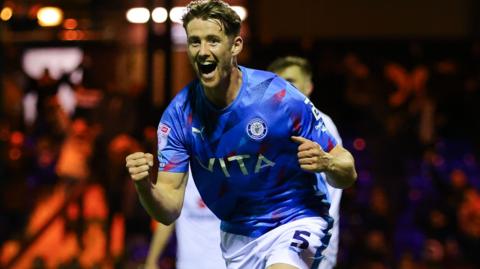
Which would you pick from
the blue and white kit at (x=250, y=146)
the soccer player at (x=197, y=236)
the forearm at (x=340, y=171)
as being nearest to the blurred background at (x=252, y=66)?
the soccer player at (x=197, y=236)

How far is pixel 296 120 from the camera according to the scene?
4.82m

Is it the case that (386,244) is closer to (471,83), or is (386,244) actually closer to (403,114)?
(403,114)

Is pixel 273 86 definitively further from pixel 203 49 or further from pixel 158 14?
pixel 158 14

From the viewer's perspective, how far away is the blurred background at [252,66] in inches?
447

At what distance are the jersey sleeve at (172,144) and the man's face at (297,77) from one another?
1748mm

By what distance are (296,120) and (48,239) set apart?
23.9 feet

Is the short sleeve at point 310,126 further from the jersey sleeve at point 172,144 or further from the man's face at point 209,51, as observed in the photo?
the jersey sleeve at point 172,144

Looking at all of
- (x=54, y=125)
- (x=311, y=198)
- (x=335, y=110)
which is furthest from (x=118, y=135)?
(x=311, y=198)

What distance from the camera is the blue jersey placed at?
15.8ft

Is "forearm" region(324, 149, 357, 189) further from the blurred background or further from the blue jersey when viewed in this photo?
the blurred background

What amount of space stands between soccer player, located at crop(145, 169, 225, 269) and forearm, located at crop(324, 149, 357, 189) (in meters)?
1.67

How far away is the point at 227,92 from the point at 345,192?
7.21m

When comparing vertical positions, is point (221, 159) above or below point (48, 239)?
above

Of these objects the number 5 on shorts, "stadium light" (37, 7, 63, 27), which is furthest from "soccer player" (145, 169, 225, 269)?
"stadium light" (37, 7, 63, 27)
